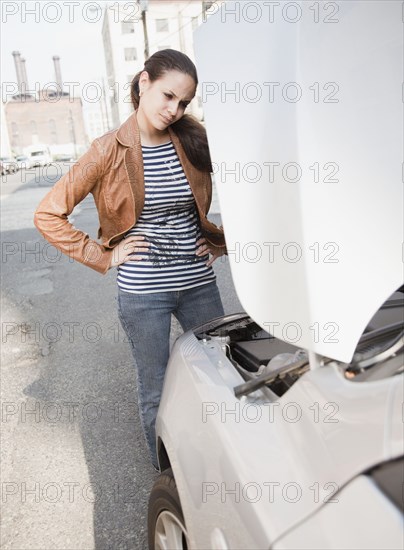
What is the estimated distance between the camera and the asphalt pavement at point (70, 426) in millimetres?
2479

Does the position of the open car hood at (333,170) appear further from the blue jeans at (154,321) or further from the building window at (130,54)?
the building window at (130,54)

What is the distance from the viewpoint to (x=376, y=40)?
1288 millimetres

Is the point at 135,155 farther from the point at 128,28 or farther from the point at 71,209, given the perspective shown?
the point at 128,28

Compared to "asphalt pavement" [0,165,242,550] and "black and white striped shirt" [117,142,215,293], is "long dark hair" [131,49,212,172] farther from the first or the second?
"asphalt pavement" [0,165,242,550]

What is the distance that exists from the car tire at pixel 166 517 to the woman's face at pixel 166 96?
1378mm

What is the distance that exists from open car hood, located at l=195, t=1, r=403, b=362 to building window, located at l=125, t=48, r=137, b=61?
200 ft

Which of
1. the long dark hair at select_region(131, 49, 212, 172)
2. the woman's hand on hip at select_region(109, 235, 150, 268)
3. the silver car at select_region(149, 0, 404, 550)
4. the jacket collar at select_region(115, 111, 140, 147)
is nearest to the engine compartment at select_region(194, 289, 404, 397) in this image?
the silver car at select_region(149, 0, 404, 550)

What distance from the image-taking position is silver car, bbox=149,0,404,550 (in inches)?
44.0

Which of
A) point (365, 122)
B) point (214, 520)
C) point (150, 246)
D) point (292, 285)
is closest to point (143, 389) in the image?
point (150, 246)

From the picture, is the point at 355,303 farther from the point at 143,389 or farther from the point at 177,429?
the point at 143,389

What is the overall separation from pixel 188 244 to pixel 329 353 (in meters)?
1.31

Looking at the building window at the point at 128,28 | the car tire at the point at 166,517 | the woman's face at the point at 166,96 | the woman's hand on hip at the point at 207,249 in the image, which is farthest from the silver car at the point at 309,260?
the building window at the point at 128,28

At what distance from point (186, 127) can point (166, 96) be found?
264mm

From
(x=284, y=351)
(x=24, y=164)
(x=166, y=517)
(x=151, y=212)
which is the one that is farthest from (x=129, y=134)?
(x=24, y=164)
